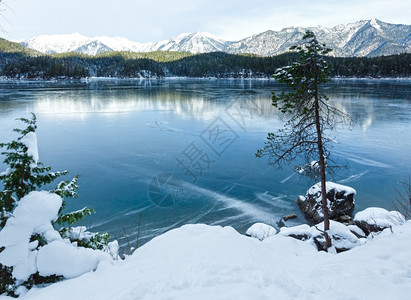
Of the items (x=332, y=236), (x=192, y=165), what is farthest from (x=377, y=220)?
(x=192, y=165)

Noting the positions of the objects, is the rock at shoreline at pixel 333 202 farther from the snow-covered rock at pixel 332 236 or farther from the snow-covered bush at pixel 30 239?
the snow-covered bush at pixel 30 239

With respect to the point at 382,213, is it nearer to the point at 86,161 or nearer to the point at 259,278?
the point at 259,278

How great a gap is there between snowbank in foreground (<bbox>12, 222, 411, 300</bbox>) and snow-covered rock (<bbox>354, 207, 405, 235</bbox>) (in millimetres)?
3776

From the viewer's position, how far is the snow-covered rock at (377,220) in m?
10.8

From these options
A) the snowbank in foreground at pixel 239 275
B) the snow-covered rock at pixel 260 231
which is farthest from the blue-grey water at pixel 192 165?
the snowbank in foreground at pixel 239 275

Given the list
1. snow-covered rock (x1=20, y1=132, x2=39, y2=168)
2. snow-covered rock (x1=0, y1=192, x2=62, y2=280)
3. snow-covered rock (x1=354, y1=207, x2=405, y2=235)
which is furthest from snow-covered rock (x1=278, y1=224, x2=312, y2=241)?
snow-covered rock (x1=20, y1=132, x2=39, y2=168)

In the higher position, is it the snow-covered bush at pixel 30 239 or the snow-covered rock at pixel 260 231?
the snow-covered bush at pixel 30 239

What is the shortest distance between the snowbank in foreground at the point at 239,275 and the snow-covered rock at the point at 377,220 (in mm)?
3776

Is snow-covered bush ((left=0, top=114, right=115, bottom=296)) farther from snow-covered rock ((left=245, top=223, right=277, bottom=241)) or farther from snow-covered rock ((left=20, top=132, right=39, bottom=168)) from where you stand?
snow-covered rock ((left=245, top=223, right=277, bottom=241))

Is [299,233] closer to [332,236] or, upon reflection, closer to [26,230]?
[332,236]

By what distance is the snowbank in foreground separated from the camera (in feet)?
16.6

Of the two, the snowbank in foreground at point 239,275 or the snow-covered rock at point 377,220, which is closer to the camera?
the snowbank in foreground at point 239,275

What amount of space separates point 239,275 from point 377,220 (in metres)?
8.69

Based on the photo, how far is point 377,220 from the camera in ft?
36.8
